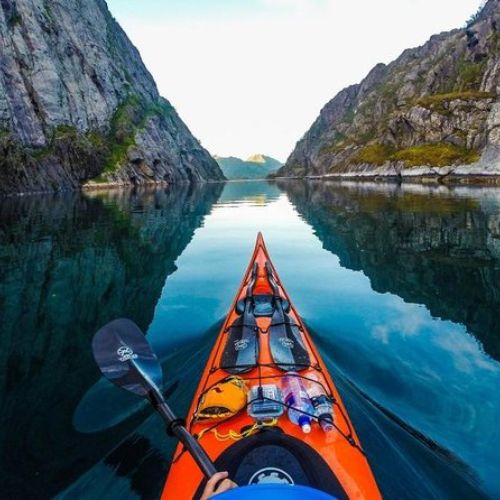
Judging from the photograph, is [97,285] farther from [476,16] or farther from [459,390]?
[476,16]

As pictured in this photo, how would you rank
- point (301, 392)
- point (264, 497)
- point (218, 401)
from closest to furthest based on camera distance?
point (264, 497)
point (218, 401)
point (301, 392)

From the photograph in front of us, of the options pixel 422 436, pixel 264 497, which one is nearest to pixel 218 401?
pixel 264 497

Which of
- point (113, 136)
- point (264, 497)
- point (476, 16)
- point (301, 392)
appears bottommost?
point (301, 392)

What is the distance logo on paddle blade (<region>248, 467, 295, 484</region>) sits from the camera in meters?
4.16

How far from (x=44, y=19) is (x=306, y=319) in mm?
111863

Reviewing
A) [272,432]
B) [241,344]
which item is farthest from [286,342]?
[272,432]

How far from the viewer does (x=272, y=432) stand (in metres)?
4.89

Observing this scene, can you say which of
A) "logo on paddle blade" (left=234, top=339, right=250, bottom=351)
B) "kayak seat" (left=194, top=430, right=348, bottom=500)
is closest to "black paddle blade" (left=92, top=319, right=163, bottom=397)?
"logo on paddle blade" (left=234, top=339, right=250, bottom=351)

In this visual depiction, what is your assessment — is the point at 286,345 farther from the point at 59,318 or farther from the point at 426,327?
the point at 59,318

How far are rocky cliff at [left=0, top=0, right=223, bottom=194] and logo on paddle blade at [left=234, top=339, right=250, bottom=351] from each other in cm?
6134

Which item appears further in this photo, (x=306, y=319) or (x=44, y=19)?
(x=44, y=19)

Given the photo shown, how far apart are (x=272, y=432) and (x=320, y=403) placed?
91 centimetres

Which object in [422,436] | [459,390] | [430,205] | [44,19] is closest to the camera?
[422,436]

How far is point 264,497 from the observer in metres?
2.52
